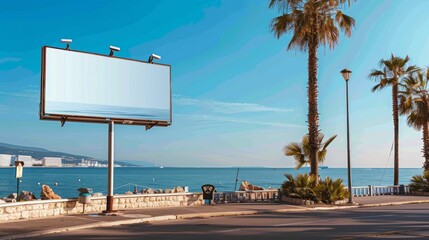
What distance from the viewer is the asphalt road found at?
13453 millimetres

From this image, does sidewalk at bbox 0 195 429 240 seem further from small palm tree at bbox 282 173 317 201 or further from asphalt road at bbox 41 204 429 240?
small palm tree at bbox 282 173 317 201

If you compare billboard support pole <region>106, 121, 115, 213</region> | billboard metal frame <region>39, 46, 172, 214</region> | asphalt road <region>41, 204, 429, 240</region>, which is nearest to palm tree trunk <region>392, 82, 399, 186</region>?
asphalt road <region>41, 204, 429, 240</region>

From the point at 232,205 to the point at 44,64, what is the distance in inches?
446

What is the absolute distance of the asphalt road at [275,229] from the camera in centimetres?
1345

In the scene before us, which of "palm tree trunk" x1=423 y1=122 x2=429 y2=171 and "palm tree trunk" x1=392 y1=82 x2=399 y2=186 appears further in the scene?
"palm tree trunk" x1=423 y1=122 x2=429 y2=171

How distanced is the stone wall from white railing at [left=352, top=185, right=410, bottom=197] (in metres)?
15.4

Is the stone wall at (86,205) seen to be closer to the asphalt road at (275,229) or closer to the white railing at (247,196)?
the white railing at (247,196)

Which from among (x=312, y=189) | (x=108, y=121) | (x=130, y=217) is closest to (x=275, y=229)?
(x=130, y=217)

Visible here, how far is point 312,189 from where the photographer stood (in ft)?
82.9

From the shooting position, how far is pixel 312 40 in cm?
2775

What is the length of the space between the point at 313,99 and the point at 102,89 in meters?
12.8

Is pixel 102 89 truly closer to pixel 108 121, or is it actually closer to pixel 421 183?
pixel 108 121

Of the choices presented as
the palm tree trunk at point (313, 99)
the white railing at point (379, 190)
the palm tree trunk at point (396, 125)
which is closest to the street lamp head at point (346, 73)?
the palm tree trunk at point (313, 99)

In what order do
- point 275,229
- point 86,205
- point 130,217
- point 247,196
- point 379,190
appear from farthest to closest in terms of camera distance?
point 379,190 < point 247,196 < point 86,205 < point 130,217 < point 275,229
